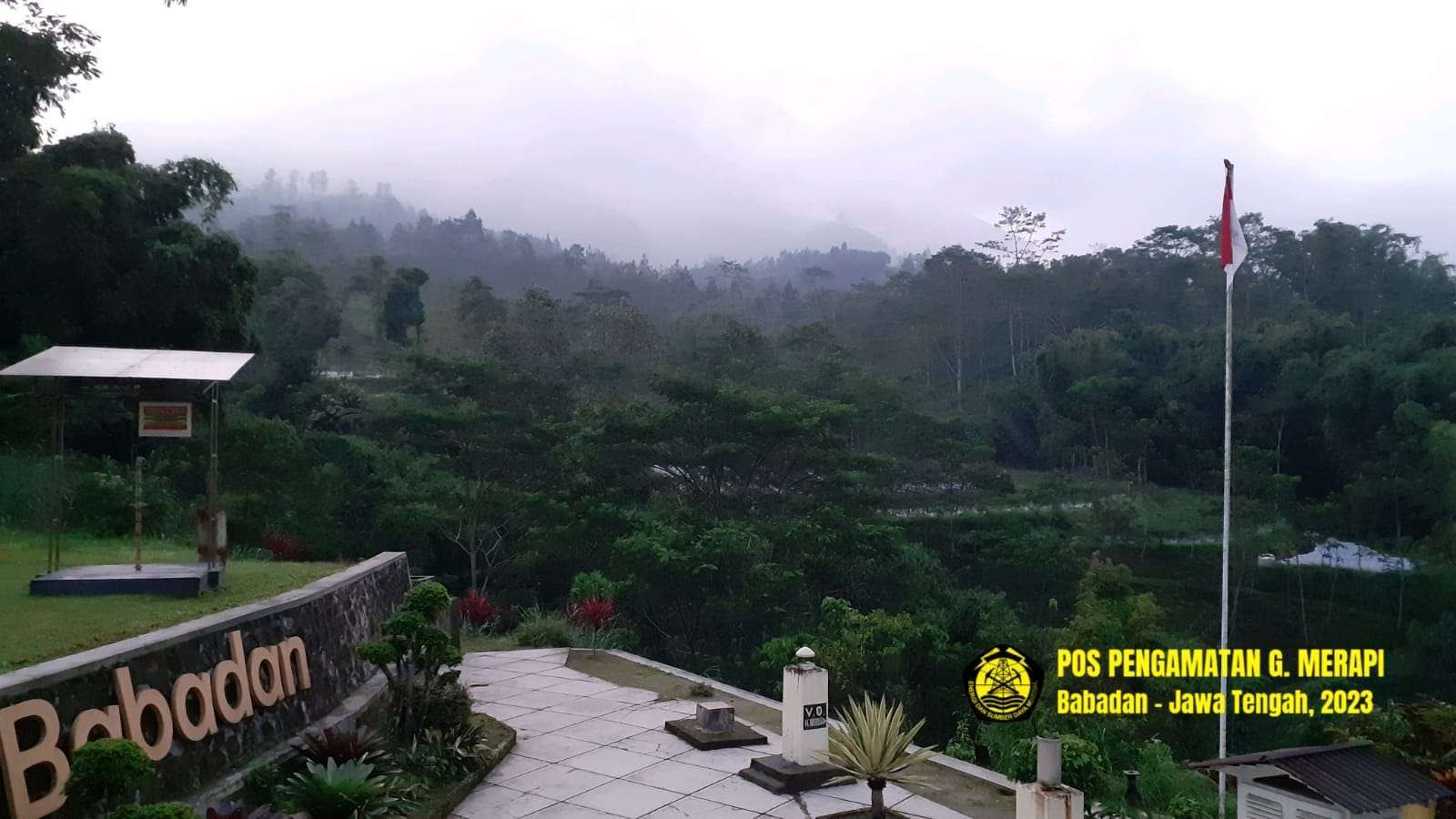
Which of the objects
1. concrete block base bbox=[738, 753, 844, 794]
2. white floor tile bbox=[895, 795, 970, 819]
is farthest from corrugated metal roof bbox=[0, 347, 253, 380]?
white floor tile bbox=[895, 795, 970, 819]

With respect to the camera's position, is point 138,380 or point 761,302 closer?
point 138,380

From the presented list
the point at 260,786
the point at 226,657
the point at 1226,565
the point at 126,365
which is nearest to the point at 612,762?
the point at 260,786

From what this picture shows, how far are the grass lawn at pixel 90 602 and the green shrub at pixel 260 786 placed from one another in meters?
0.92

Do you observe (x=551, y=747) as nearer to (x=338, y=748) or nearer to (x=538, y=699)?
(x=538, y=699)

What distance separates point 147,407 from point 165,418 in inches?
5.2

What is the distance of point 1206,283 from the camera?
38.4 meters

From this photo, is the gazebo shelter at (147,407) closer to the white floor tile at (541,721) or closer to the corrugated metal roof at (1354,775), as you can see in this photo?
the white floor tile at (541,721)

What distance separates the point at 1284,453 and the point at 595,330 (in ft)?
69.0

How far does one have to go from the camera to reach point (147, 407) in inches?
276

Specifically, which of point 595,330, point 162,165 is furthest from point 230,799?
point 595,330

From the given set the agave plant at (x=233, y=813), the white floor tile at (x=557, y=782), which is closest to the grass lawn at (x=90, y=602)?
the agave plant at (x=233, y=813)

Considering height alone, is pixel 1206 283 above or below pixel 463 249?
below

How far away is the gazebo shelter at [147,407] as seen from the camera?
6.31m

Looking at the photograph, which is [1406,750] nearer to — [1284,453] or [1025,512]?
[1025,512]
